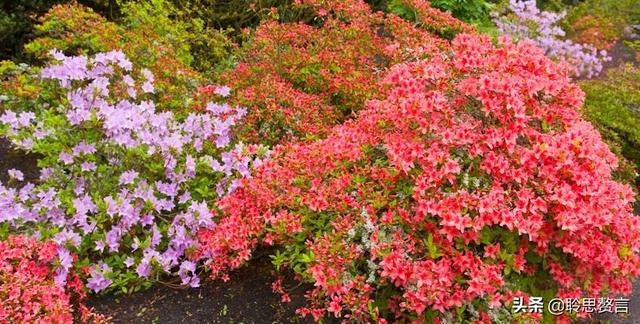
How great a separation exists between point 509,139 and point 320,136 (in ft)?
5.93

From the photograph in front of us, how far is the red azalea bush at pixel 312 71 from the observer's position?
4340mm

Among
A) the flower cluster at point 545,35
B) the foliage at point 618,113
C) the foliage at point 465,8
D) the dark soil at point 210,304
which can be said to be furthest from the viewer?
the foliage at point 465,8

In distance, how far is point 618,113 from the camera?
530 cm

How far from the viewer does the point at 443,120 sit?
295cm

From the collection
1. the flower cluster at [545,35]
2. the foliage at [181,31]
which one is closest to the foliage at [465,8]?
the flower cluster at [545,35]

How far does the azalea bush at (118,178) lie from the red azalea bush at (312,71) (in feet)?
0.89

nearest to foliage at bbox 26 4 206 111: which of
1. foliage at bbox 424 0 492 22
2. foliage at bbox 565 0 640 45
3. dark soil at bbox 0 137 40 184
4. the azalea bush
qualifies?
the azalea bush

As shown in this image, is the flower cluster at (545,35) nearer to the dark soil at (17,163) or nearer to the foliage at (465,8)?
the foliage at (465,8)

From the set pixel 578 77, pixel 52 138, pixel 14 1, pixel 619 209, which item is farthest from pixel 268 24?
pixel 578 77

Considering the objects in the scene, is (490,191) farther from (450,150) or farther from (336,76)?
(336,76)

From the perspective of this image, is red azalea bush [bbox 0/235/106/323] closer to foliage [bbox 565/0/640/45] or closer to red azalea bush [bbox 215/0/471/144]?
red azalea bush [bbox 215/0/471/144]

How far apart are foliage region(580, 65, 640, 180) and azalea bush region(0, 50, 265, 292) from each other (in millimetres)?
3213

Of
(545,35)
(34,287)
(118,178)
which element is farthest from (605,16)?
(34,287)

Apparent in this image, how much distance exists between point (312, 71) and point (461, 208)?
97.3 inches
